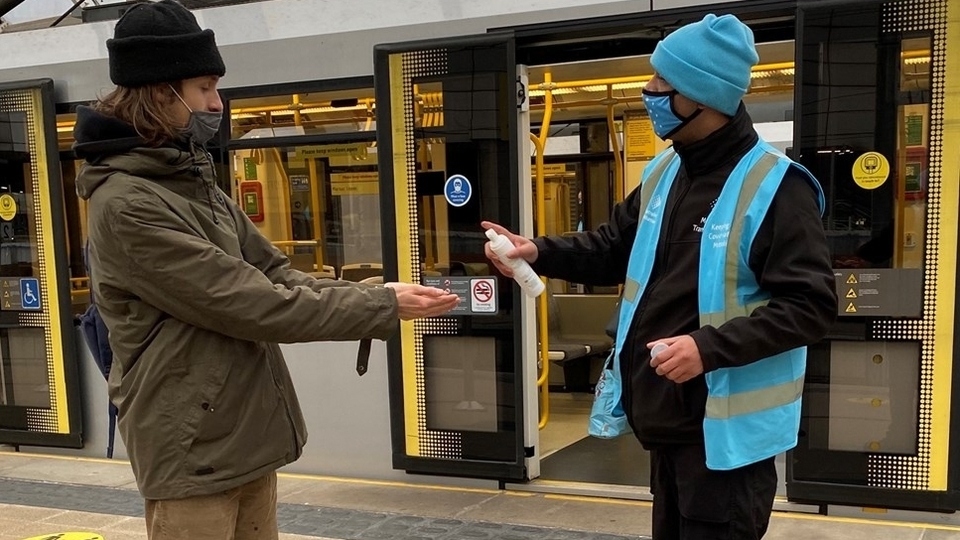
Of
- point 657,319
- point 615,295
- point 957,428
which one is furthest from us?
point 615,295

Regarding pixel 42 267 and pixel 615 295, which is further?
pixel 615 295

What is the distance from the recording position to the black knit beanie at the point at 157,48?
196 cm

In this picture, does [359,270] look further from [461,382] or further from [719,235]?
[719,235]

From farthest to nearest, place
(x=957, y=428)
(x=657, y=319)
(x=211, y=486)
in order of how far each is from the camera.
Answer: (x=957, y=428) → (x=657, y=319) → (x=211, y=486)

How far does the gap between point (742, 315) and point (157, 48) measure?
148 centimetres

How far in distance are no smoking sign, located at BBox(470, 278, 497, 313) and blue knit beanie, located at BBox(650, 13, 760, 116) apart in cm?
273

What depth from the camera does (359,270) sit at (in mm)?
5277

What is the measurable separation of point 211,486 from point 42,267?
14.5 ft

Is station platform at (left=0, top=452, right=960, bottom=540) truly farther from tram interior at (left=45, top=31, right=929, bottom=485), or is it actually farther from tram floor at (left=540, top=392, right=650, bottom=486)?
tram interior at (left=45, top=31, right=929, bottom=485)

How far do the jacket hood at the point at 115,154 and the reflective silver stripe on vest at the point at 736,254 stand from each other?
50.3 inches

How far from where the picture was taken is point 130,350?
1.98 meters

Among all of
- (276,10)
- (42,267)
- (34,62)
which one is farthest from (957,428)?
(34,62)

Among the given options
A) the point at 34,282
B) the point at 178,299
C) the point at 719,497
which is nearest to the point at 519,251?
the point at 719,497

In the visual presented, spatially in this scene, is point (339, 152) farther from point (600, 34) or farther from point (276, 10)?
point (600, 34)
